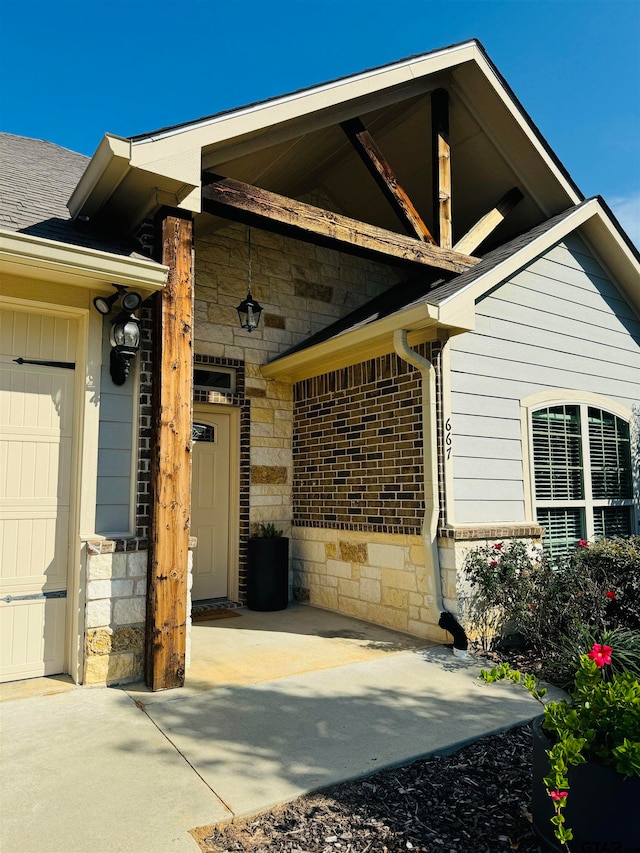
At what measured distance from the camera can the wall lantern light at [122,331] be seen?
13.3 feet

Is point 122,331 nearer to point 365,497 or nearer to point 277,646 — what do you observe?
point 277,646

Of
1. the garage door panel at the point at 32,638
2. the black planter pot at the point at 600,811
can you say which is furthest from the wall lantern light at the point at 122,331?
the black planter pot at the point at 600,811

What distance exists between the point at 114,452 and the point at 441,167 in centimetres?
443

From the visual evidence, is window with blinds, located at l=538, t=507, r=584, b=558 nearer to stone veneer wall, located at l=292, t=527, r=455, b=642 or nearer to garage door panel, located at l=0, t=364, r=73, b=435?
stone veneer wall, located at l=292, t=527, r=455, b=642

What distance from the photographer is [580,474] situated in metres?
6.52

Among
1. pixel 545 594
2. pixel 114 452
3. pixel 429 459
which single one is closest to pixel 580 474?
pixel 545 594

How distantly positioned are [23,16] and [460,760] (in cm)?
748

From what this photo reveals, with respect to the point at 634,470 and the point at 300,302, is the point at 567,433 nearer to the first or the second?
the point at 634,470

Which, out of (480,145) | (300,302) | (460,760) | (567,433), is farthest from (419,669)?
(480,145)

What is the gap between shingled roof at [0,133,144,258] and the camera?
4.17 m

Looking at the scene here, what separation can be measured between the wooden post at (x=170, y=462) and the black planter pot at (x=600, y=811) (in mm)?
2579

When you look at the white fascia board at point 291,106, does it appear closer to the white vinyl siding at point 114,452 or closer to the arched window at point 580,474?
the white vinyl siding at point 114,452

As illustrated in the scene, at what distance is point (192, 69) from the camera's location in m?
8.31

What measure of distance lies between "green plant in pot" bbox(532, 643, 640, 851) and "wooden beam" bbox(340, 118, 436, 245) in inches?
184
